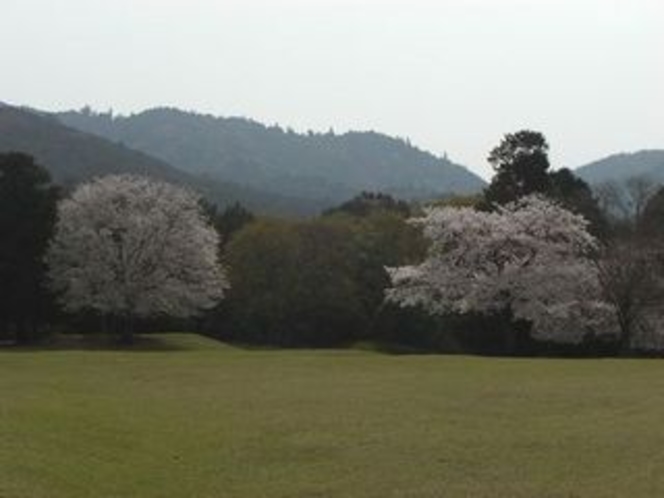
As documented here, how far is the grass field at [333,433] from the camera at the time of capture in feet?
62.4

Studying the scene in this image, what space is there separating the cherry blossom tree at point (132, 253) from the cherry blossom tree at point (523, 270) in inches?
539

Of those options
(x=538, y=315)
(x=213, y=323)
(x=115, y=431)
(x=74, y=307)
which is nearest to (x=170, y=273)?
(x=74, y=307)

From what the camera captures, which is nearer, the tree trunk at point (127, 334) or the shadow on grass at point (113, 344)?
the shadow on grass at point (113, 344)

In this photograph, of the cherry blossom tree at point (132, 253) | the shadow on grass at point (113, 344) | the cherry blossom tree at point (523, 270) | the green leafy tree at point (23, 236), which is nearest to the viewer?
the cherry blossom tree at point (523, 270)

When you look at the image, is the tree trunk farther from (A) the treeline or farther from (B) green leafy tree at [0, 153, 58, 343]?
(B) green leafy tree at [0, 153, 58, 343]

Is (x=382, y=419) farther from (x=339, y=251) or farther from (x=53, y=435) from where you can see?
(x=339, y=251)

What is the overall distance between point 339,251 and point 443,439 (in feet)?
201

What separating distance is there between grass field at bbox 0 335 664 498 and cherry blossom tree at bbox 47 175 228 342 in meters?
23.7

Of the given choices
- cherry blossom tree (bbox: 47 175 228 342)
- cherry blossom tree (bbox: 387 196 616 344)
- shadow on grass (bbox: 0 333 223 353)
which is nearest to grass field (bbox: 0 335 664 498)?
cherry blossom tree (bbox: 387 196 616 344)

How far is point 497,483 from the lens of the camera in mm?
19188

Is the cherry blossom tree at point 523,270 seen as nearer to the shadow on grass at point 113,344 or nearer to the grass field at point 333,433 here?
the shadow on grass at point 113,344

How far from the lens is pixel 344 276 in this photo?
84125mm

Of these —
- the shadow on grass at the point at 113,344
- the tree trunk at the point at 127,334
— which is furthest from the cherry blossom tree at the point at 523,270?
the tree trunk at the point at 127,334

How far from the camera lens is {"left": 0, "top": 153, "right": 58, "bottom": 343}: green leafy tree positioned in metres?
69.6
